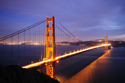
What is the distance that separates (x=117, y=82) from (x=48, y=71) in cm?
872

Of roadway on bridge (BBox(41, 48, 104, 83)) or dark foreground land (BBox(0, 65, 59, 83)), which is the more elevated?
dark foreground land (BBox(0, 65, 59, 83))

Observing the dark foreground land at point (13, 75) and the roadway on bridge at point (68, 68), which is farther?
the roadway on bridge at point (68, 68)

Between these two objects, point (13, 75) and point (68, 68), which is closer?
point (13, 75)

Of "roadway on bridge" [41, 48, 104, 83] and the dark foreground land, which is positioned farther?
"roadway on bridge" [41, 48, 104, 83]

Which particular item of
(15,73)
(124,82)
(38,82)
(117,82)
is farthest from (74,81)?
(15,73)

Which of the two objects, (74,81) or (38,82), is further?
(74,81)

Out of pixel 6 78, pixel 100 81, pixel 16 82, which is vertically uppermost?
pixel 6 78

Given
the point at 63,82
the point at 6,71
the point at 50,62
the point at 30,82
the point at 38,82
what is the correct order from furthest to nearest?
the point at 63,82 → the point at 50,62 → the point at 38,82 → the point at 30,82 → the point at 6,71

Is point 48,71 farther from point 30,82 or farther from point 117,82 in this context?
point 117,82

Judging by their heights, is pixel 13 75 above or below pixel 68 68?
above

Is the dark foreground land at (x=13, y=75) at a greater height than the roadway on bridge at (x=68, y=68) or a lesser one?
greater

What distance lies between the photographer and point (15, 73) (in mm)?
3438

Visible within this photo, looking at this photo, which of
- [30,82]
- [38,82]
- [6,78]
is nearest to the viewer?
[6,78]

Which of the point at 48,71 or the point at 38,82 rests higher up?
the point at 38,82
